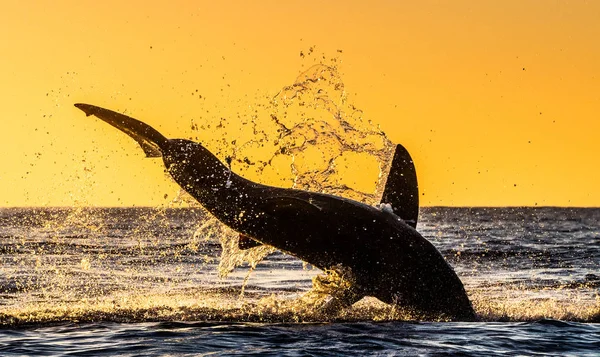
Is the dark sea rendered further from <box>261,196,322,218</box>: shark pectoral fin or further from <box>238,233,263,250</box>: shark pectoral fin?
<box>261,196,322,218</box>: shark pectoral fin

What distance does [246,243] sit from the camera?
56.2 ft

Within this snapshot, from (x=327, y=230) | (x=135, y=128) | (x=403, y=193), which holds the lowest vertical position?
(x=327, y=230)

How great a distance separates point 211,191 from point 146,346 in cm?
323

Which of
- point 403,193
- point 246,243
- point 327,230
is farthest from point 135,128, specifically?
point 403,193

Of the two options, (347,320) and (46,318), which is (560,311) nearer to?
(347,320)

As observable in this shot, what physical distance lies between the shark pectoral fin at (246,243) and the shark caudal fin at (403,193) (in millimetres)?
2761

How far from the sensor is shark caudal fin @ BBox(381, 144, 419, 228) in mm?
18266

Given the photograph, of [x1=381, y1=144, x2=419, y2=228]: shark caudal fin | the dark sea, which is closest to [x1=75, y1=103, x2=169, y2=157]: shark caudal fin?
the dark sea

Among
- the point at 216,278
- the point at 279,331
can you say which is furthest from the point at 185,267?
the point at 279,331

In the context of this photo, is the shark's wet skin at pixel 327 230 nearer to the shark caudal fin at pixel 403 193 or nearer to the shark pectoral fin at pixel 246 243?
the shark pectoral fin at pixel 246 243

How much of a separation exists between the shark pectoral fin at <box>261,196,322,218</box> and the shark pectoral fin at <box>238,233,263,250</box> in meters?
0.72

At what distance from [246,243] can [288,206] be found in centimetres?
119

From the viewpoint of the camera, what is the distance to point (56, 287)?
25688mm

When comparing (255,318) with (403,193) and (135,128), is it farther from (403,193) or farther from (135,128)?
(135,128)
